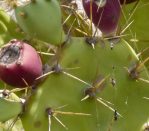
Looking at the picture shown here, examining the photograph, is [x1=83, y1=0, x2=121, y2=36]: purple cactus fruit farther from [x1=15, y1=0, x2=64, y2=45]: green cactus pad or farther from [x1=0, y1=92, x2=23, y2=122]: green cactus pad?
[x1=0, y1=92, x2=23, y2=122]: green cactus pad

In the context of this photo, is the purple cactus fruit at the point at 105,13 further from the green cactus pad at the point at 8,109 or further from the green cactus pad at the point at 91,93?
the green cactus pad at the point at 8,109

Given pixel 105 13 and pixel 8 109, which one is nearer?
pixel 8 109

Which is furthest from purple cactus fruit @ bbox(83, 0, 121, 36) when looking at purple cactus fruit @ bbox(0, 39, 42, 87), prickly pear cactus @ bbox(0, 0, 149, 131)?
purple cactus fruit @ bbox(0, 39, 42, 87)

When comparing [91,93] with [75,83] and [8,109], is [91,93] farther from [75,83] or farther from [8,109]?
[8,109]

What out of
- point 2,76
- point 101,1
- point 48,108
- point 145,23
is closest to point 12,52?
point 2,76

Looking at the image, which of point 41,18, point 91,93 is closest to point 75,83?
point 91,93

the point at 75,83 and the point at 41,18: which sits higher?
the point at 41,18
